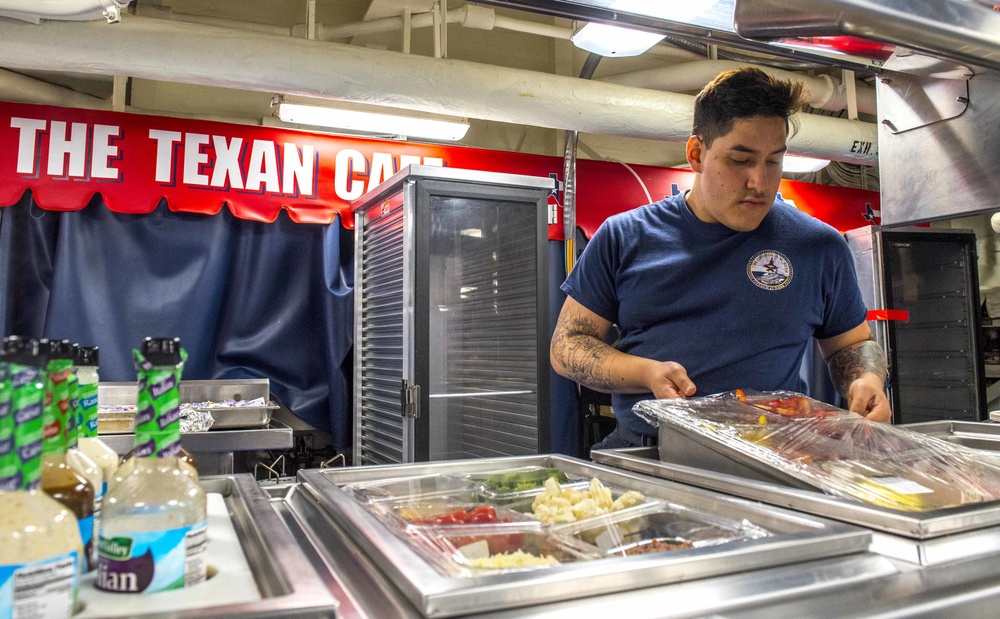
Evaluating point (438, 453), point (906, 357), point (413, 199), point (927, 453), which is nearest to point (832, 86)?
point (906, 357)

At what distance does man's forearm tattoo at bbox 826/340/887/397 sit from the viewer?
1.83 meters

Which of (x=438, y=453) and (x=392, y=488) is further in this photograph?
(x=438, y=453)

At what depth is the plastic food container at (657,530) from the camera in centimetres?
88

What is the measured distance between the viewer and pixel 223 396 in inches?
154

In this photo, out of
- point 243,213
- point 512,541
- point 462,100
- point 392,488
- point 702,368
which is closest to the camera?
point 512,541

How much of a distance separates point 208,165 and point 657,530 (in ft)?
12.6

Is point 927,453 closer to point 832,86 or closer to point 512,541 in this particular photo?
point 512,541

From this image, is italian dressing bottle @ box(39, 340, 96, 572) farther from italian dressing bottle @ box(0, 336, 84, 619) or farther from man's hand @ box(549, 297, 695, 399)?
man's hand @ box(549, 297, 695, 399)

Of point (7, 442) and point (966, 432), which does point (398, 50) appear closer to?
point (966, 432)

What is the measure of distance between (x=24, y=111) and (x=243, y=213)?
4.00ft

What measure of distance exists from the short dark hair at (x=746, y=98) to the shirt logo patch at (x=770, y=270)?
332mm

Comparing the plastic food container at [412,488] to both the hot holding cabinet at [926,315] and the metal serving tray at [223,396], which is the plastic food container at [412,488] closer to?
the metal serving tray at [223,396]

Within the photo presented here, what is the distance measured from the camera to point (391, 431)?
3.95 meters

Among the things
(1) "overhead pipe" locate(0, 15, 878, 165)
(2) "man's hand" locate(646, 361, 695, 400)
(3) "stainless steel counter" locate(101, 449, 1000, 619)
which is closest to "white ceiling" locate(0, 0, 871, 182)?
(1) "overhead pipe" locate(0, 15, 878, 165)
